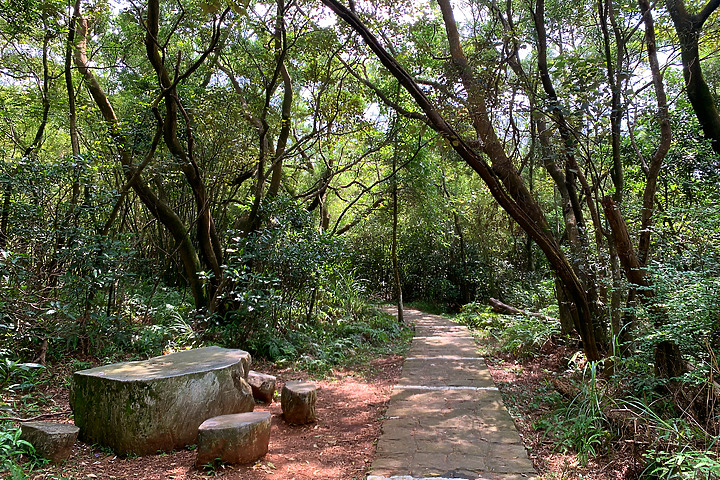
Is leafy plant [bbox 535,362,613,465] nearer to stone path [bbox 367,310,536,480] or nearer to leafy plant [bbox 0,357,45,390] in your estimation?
stone path [bbox 367,310,536,480]

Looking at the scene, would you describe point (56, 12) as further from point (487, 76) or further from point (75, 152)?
point (487, 76)

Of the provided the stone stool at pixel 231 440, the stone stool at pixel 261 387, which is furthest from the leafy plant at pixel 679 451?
the stone stool at pixel 261 387

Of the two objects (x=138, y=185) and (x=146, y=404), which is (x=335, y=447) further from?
(x=138, y=185)

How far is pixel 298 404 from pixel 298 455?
0.55m

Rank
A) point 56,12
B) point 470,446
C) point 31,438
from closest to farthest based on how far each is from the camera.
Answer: point 31,438, point 470,446, point 56,12

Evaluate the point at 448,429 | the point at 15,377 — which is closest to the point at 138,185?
the point at 15,377

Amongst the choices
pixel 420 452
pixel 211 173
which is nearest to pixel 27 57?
pixel 211 173

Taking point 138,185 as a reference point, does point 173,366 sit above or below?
below

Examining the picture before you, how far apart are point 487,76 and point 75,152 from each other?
17.5 feet

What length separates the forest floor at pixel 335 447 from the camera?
2.58 m

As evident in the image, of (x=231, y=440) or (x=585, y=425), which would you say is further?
(x=585, y=425)

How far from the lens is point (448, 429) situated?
Answer: 3.35 metres

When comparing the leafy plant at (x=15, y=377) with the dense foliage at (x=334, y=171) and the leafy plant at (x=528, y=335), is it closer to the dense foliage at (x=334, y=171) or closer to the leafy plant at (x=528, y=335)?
the dense foliage at (x=334, y=171)

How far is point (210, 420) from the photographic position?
282 cm
